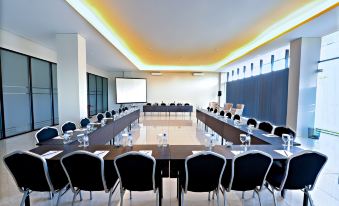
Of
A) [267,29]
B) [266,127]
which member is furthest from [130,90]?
[266,127]

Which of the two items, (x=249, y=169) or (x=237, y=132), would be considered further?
(x=237, y=132)

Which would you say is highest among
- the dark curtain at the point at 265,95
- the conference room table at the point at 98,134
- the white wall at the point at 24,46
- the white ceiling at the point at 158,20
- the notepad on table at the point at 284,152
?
the white ceiling at the point at 158,20

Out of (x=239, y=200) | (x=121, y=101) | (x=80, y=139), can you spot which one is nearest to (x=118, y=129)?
(x=80, y=139)

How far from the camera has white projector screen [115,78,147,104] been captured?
448 inches

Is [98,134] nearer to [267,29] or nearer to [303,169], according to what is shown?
[303,169]

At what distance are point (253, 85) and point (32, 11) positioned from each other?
9610 millimetres

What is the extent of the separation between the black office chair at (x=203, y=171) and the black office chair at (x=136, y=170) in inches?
15.2

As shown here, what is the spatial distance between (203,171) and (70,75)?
4732 millimetres

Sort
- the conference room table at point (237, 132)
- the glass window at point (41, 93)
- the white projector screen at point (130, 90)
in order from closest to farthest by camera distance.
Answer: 1. the conference room table at point (237, 132)
2. the glass window at point (41, 93)
3. the white projector screen at point (130, 90)

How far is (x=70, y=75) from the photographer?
195 inches

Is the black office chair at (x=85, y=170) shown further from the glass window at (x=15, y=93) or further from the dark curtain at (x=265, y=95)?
the dark curtain at (x=265, y=95)

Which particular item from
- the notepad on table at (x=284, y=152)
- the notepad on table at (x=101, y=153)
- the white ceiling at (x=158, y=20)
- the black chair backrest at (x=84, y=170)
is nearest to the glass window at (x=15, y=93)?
the white ceiling at (x=158, y=20)

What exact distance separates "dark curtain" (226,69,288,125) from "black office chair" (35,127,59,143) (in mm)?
7585

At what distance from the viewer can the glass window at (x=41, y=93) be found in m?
6.24
